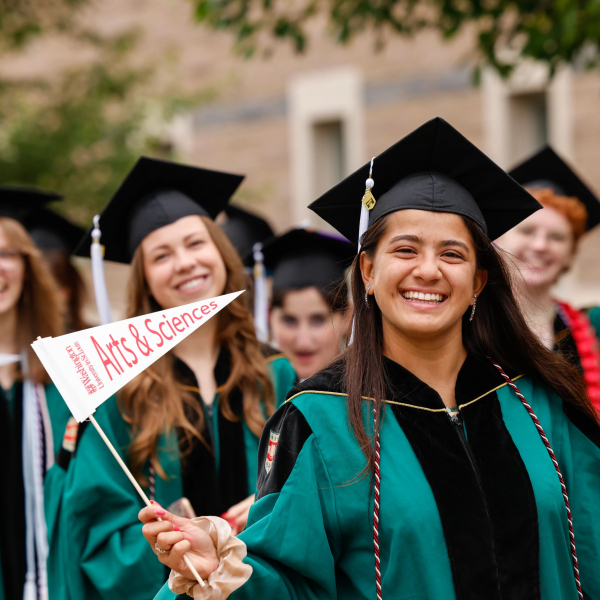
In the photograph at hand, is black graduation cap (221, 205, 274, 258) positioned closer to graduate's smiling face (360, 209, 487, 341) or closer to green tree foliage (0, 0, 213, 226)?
graduate's smiling face (360, 209, 487, 341)

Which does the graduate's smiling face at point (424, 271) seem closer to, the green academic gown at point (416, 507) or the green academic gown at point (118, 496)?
the green academic gown at point (416, 507)

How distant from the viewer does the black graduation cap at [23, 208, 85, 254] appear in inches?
213

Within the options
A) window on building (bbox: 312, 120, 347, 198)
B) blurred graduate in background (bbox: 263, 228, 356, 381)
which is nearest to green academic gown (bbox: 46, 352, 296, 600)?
blurred graduate in background (bbox: 263, 228, 356, 381)

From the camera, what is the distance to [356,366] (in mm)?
2320

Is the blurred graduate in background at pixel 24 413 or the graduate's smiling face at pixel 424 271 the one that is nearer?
the graduate's smiling face at pixel 424 271

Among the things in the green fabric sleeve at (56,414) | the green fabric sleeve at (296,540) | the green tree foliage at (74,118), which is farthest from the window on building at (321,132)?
the green fabric sleeve at (296,540)

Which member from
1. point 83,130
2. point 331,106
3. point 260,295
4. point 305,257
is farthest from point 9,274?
point 331,106

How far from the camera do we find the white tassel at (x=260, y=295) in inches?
182

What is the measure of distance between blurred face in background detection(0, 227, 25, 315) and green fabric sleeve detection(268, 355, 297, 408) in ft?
4.01

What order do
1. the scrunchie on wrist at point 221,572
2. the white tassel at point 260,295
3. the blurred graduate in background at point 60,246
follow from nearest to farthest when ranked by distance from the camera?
1. the scrunchie on wrist at point 221,572
2. the white tassel at point 260,295
3. the blurred graduate in background at point 60,246

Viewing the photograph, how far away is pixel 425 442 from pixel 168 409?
49.7 inches

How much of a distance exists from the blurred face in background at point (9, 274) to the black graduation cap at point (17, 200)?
0.24 metres

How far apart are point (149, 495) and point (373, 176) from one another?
1.51m

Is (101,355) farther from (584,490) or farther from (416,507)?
(584,490)
